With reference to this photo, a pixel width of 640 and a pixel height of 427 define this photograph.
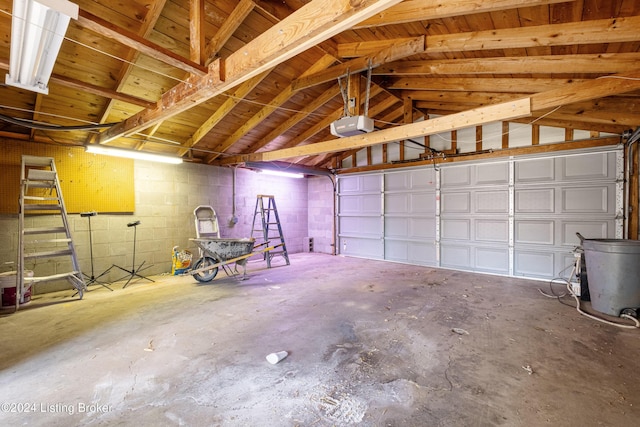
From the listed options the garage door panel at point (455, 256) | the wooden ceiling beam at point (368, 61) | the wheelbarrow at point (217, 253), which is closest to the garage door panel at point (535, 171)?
the garage door panel at point (455, 256)

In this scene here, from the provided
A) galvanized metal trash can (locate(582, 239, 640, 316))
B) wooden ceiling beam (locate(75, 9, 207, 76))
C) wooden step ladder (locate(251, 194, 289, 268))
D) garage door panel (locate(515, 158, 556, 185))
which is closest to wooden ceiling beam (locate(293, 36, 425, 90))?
wooden ceiling beam (locate(75, 9, 207, 76))

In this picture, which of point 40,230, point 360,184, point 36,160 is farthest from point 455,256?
point 36,160

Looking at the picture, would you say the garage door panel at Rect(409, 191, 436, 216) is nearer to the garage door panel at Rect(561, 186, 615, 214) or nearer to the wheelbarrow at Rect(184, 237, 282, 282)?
the garage door panel at Rect(561, 186, 615, 214)

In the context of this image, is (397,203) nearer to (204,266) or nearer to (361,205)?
(361,205)

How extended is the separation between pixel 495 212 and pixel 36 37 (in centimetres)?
649

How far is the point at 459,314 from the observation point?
3.40 m

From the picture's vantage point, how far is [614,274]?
3178 millimetres

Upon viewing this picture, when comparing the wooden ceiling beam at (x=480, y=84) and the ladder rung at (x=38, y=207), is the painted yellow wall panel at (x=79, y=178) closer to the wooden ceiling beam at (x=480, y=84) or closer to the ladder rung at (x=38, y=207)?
the ladder rung at (x=38, y=207)

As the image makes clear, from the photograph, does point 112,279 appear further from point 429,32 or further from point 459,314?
point 429,32

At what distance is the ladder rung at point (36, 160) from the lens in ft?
12.4

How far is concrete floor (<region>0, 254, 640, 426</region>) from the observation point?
175cm

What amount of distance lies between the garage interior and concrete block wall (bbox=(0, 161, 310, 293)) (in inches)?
1.6

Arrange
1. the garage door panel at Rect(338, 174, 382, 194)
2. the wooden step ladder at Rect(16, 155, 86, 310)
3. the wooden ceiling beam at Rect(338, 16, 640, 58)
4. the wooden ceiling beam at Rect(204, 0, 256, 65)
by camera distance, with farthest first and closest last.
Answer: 1. the garage door panel at Rect(338, 174, 382, 194)
2. the wooden step ladder at Rect(16, 155, 86, 310)
3. the wooden ceiling beam at Rect(204, 0, 256, 65)
4. the wooden ceiling beam at Rect(338, 16, 640, 58)

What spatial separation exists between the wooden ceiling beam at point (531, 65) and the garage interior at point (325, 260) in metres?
0.02
